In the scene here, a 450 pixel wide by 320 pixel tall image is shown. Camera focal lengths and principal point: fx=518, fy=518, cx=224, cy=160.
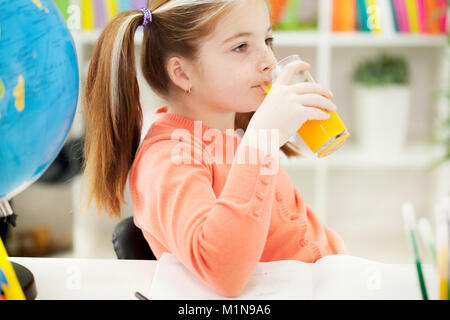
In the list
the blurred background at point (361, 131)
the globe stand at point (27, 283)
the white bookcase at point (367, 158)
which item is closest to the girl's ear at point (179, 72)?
the globe stand at point (27, 283)

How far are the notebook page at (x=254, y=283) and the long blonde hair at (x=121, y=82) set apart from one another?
0.18 m

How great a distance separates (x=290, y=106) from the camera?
2.20 feet

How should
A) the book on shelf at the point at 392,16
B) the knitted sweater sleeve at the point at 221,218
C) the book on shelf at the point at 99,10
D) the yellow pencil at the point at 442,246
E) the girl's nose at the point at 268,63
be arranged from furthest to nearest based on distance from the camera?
the book on shelf at the point at 392,16 < the book on shelf at the point at 99,10 < the girl's nose at the point at 268,63 < the knitted sweater sleeve at the point at 221,218 < the yellow pencil at the point at 442,246

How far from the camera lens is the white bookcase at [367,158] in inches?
81.4

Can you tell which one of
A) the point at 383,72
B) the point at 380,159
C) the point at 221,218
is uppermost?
the point at 383,72

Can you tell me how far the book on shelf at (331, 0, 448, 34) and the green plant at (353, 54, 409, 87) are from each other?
0.40ft

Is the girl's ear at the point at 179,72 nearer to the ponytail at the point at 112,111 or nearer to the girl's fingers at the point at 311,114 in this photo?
the ponytail at the point at 112,111

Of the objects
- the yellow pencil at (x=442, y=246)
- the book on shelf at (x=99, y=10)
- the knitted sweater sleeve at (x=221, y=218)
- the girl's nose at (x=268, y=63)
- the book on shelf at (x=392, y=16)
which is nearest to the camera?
the yellow pencil at (x=442, y=246)

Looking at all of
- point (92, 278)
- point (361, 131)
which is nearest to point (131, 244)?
point (92, 278)

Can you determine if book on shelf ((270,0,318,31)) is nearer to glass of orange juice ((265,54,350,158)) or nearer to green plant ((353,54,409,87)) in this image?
green plant ((353,54,409,87))

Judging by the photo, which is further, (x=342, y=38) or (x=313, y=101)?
(x=342, y=38)

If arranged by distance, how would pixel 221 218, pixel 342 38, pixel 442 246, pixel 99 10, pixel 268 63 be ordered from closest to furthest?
1. pixel 442 246
2. pixel 221 218
3. pixel 268 63
4. pixel 99 10
5. pixel 342 38

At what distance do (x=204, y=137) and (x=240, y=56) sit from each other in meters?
0.15

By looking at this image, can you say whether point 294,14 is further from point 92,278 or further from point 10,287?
point 10,287
